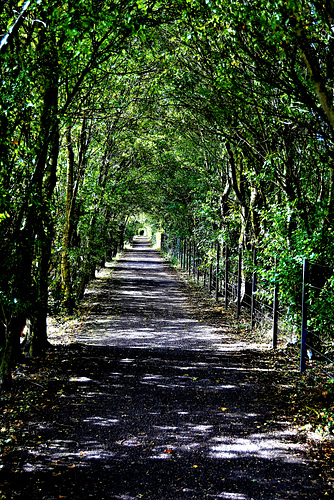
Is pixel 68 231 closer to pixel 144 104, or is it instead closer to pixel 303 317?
pixel 144 104

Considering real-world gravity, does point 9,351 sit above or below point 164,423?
above

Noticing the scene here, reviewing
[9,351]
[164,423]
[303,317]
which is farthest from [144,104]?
[164,423]

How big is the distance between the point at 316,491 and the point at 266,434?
48.8 inches

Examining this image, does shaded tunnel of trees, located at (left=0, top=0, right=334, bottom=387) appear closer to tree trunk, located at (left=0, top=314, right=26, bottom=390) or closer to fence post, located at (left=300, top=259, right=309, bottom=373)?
tree trunk, located at (left=0, top=314, right=26, bottom=390)

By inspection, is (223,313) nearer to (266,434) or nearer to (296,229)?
(296,229)

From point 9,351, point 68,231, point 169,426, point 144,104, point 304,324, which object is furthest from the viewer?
point 144,104

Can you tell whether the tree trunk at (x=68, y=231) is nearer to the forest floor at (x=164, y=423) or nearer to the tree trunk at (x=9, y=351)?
the forest floor at (x=164, y=423)

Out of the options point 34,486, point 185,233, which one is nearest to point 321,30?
point 34,486

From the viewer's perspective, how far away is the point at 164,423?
18.0ft

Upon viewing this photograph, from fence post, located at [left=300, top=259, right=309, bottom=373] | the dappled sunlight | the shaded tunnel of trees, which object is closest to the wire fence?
fence post, located at [left=300, top=259, right=309, bottom=373]

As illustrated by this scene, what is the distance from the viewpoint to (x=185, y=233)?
2958 cm

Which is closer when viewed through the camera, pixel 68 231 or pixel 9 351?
pixel 9 351

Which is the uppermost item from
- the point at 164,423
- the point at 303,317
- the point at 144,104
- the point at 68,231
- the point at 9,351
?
the point at 144,104

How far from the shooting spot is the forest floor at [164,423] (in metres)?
4.05
